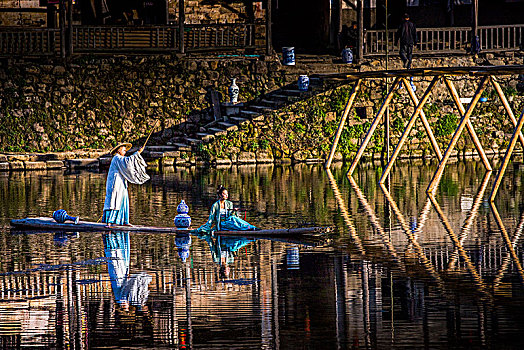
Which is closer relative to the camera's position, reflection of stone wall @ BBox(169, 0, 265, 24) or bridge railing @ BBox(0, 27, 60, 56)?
bridge railing @ BBox(0, 27, 60, 56)

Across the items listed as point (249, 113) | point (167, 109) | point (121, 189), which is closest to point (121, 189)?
point (121, 189)

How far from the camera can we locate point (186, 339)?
9.88 m

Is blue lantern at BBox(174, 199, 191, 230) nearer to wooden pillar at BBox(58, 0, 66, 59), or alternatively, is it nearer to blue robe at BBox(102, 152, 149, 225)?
blue robe at BBox(102, 152, 149, 225)

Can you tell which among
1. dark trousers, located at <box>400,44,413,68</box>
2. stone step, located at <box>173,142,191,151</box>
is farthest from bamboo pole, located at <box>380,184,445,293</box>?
dark trousers, located at <box>400,44,413,68</box>

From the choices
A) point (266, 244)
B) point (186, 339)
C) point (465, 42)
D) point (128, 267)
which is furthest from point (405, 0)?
point (186, 339)

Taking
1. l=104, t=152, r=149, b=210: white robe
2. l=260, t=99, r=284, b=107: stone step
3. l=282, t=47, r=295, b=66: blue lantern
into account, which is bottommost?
l=104, t=152, r=149, b=210: white robe

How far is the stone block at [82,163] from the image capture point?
99.8 feet

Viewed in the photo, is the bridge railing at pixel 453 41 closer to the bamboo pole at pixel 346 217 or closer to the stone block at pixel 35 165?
the bamboo pole at pixel 346 217

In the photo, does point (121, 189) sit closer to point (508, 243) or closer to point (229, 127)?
point (508, 243)

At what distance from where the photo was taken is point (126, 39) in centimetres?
3288

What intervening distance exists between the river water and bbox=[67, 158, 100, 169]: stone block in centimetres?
856

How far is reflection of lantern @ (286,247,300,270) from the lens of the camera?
13.5 m

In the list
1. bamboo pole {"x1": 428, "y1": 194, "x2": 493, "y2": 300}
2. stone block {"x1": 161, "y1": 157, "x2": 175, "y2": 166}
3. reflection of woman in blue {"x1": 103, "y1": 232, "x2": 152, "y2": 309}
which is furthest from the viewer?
stone block {"x1": 161, "y1": 157, "x2": 175, "y2": 166}

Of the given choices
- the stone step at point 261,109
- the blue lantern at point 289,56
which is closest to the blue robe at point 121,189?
the stone step at point 261,109
